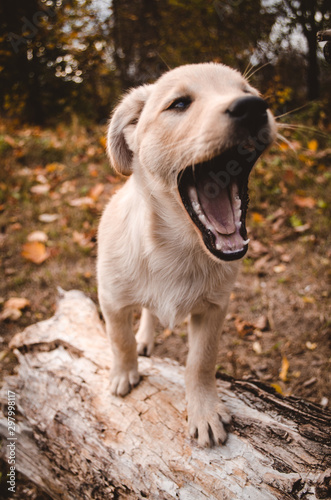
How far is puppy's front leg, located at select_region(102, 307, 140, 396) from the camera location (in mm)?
2223

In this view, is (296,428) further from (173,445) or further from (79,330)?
(79,330)

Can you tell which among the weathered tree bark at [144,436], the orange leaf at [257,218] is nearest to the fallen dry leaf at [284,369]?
the weathered tree bark at [144,436]

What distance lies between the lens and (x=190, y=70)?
1843mm

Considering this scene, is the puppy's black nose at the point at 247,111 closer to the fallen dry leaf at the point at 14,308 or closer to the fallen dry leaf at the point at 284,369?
the fallen dry leaf at the point at 284,369

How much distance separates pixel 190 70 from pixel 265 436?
1838mm

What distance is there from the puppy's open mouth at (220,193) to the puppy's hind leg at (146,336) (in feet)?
4.38

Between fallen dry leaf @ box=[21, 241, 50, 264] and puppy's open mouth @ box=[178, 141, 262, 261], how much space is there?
2701mm

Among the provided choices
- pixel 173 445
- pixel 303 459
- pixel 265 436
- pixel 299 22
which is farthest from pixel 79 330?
pixel 299 22

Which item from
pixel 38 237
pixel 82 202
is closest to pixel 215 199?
pixel 38 237

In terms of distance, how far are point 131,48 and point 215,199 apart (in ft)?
17.3

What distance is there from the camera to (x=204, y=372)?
2.17 meters

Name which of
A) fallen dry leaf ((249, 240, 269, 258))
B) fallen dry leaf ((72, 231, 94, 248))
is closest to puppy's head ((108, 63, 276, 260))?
fallen dry leaf ((249, 240, 269, 258))

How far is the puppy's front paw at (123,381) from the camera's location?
2.19m

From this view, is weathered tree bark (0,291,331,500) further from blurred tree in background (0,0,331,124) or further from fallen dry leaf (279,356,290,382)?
blurred tree in background (0,0,331,124)
